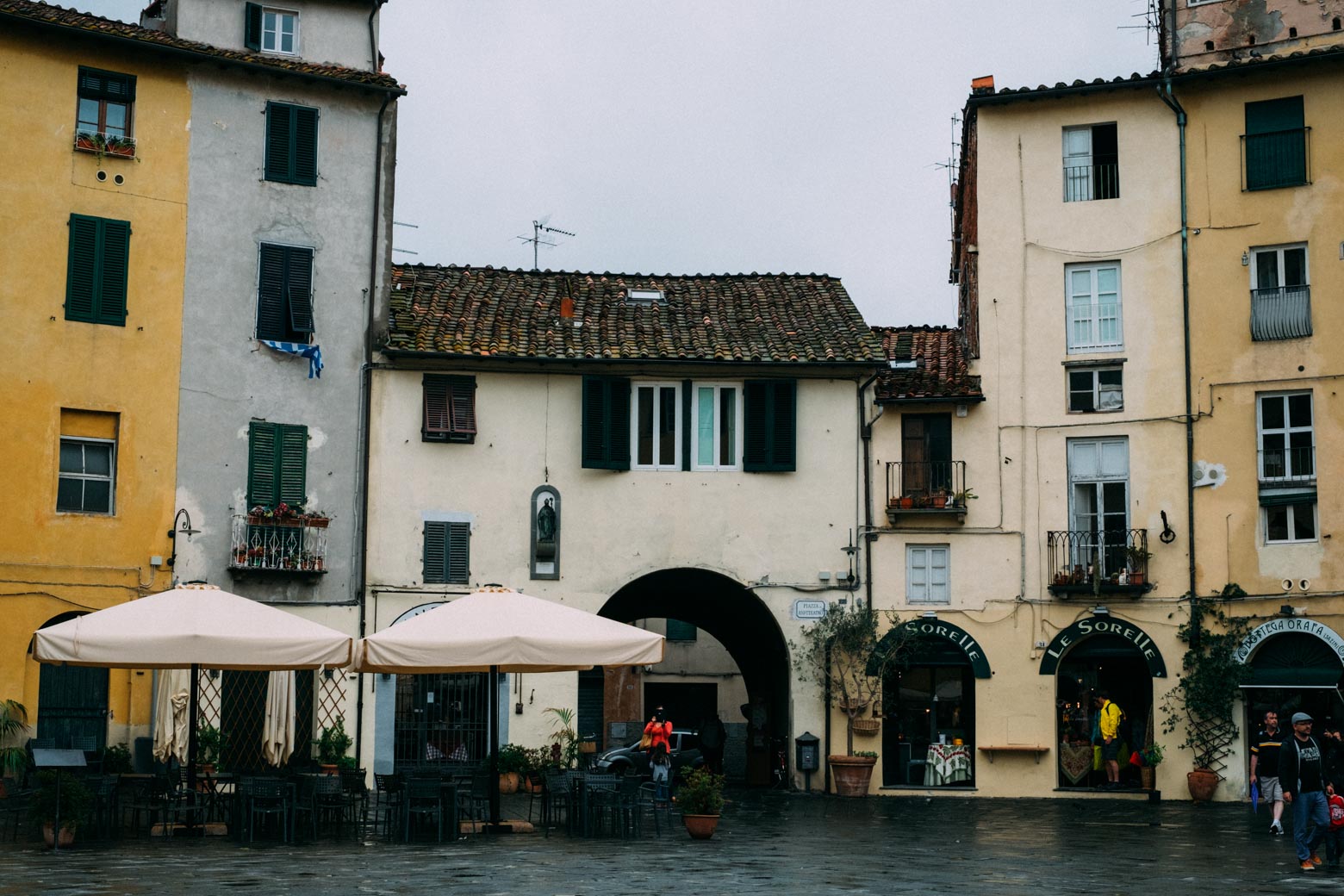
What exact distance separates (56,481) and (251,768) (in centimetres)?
553

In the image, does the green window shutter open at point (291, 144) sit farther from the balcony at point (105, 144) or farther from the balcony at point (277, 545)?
the balcony at point (277, 545)

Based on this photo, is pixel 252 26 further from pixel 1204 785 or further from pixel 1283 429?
pixel 1204 785

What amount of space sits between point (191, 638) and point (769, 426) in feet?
46.4

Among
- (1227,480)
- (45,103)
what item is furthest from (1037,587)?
(45,103)

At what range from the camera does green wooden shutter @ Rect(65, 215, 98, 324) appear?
27.5 meters

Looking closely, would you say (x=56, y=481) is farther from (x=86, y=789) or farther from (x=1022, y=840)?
(x=1022, y=840)

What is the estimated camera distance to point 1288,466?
29.6 metres

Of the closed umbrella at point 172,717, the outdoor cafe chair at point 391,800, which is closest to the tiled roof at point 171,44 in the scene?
the closed umbrella at point 172,717

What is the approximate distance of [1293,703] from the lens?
96.5 feet

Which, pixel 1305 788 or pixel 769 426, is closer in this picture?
pixel 1305 788

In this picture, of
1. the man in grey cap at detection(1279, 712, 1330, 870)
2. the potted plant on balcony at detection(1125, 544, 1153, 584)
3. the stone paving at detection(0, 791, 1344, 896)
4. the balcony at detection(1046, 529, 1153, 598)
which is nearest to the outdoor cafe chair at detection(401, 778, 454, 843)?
the stone paving at detection(0, 791, 1344, 896)

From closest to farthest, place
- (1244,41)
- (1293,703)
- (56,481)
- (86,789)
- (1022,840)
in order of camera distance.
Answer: (86,789)
(1022,840)
(56,481)
(1293,703)
(1244,41)

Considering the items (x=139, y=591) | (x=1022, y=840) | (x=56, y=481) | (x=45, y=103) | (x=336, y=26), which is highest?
(x=336, y=26)

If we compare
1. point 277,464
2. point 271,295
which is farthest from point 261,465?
point 271,295
